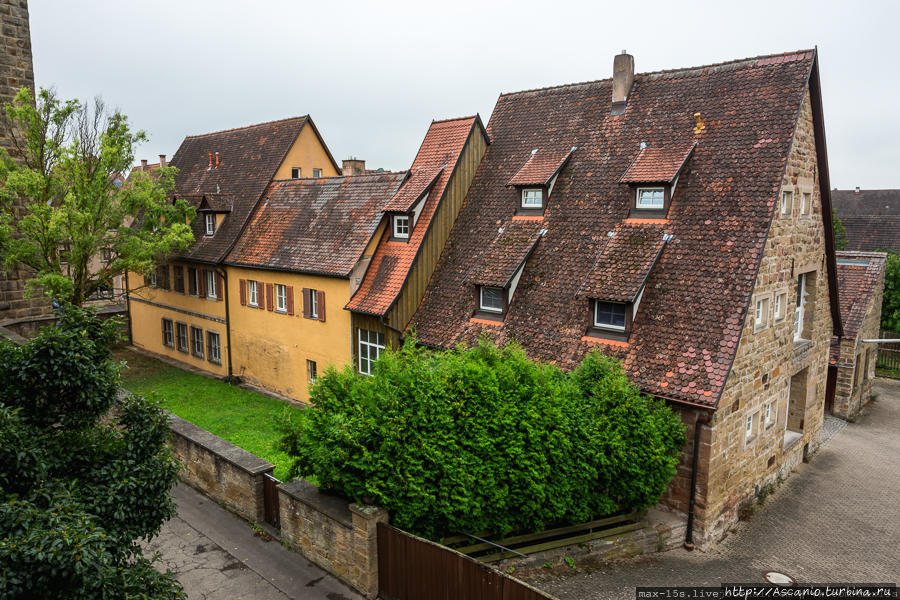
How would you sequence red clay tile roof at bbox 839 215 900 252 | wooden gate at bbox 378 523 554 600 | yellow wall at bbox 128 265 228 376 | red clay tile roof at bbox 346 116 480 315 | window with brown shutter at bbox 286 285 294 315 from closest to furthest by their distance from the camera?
wooden gate at bbox 378 523 554 600, red clay tile roof at bbox 346 116 480 315, window with brown shutter at bbox 286 285 294 315, yellow wall at bbox 128 265 228 376, red clay tile roof at bbox 839 215 900 252

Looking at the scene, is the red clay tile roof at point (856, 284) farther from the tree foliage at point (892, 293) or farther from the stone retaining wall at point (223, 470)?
the stone retaining wall at point (223, 470)

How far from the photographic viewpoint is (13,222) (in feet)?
71.6

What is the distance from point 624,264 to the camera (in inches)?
607

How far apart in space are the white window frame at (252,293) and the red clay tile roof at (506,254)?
11.0 metres

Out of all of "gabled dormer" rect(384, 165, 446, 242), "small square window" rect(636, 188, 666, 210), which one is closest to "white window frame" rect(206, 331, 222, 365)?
"gabled dormer" rect(384, 165, 446, 242)

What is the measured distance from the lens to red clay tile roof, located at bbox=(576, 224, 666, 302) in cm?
1484

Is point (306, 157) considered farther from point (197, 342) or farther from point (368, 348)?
point (368, 348)

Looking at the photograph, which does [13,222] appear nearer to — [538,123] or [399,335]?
[399,335]

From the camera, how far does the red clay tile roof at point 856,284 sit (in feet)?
80.7

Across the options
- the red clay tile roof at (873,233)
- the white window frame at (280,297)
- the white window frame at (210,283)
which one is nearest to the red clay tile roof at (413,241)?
the white window frame at (280,297)

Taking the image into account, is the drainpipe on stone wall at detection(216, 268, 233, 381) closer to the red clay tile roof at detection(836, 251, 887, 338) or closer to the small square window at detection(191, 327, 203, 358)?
the small square window at detection(191, 327, 203, 358)

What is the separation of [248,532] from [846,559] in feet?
42.3

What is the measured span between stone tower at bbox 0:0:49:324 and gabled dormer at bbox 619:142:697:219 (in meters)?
17.2

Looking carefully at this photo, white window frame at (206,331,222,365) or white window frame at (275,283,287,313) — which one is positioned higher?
white window frame at (275,283,287,313)
